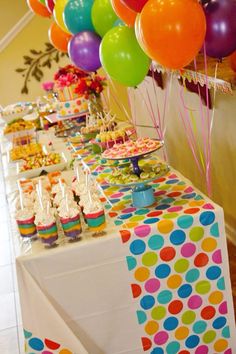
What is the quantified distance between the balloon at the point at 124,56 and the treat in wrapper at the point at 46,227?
0.77 meters

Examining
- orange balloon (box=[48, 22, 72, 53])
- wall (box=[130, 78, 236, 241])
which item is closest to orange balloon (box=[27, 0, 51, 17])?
orange balloon (box=[48, 22, 72, 53])

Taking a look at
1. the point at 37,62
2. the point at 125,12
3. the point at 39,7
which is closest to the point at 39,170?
the point at 125,12

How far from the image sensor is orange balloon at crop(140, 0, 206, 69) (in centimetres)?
178

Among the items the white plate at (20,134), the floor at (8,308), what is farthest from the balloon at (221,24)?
the white plate at (20,134)

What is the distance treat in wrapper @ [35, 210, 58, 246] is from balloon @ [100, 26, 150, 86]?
77 cm

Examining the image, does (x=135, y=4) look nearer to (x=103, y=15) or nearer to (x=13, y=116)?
(x=103, y=15)

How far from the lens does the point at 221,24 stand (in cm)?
189

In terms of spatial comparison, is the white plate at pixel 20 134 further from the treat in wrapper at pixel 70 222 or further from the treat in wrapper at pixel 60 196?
the treat in wrapper at pixel 70 222

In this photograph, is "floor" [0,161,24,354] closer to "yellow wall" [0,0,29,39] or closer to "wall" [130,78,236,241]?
"wall" [130,78,236,241]

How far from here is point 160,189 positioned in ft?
7.97

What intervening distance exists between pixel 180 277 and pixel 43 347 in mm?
599

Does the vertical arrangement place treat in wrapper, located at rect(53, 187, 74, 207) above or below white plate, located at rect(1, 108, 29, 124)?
above

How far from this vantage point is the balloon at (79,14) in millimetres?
2801

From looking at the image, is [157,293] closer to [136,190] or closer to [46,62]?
[136,190]
